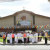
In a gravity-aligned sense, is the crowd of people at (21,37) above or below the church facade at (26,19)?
below

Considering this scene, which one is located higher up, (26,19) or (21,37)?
(26,19)

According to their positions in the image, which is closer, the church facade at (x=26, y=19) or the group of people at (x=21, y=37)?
the group of people at (x=21, y=37)

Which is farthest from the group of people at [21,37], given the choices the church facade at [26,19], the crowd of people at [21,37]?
the church facade at [26,19]

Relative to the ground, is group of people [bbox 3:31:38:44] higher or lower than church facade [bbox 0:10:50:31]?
lower

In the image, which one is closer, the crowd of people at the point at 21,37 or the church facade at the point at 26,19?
the crowd of people at the point at 21,37

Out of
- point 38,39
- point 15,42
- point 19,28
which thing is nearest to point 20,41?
point 15,42

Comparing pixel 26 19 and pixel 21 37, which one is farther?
pixel 26 19

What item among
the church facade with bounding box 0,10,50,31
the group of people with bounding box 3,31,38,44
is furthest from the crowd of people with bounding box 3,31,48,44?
the church facade with bounding box 0,10,50,31

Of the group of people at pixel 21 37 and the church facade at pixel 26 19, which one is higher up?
the church facade at pixel 26 19

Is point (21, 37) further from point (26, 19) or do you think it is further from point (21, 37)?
point (26, 19)

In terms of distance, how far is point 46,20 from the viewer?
39.8 m

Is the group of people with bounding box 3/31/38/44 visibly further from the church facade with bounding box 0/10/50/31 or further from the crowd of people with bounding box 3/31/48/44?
the church facade with bounding box 0/10/50/31

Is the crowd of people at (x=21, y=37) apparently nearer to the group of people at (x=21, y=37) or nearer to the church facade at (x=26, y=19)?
the group of people at (x=21, y=37)

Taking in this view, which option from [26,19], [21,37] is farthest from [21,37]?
[26,19]
